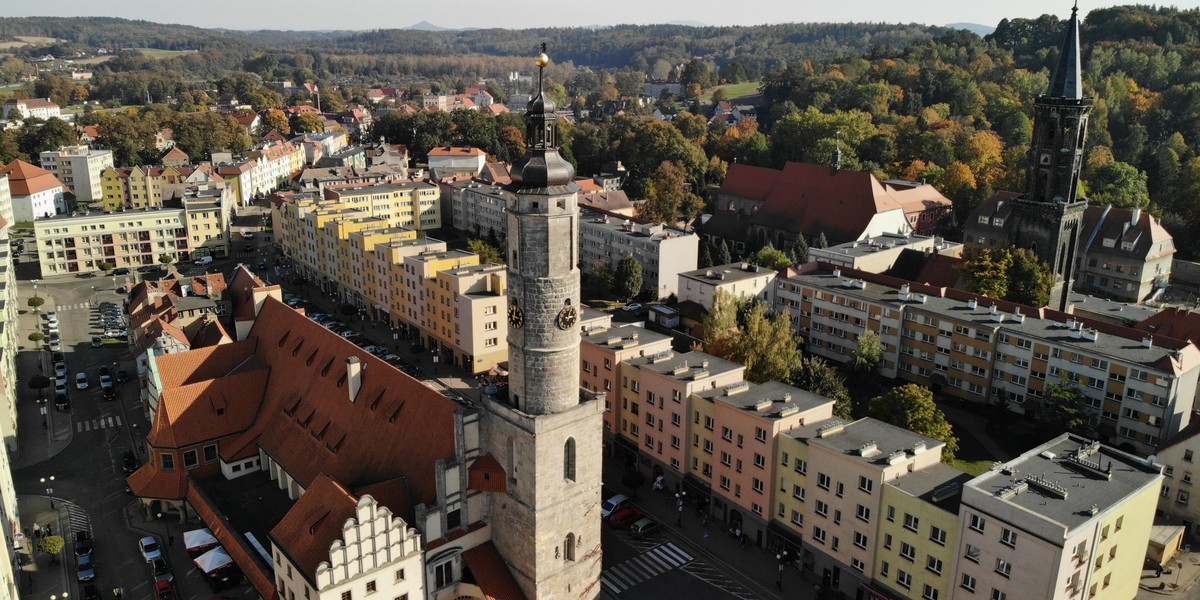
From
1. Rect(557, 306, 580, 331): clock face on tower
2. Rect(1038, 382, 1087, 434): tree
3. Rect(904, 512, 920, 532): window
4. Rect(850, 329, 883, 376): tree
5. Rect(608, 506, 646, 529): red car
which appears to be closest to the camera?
Rect(557, 306, 580, 331): clock face on tower

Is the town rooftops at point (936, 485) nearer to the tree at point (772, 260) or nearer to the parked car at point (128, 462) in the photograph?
the parked car at point (128, 462)

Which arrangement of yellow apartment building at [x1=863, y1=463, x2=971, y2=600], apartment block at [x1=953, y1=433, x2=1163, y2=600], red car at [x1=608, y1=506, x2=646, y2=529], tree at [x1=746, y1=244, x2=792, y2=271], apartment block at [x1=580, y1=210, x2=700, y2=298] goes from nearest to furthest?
apartment block at [x1=953, y1=433, x2=1163, y2=600]
yellow apartment building at [x1=863, y1=463, x2=971, y2=600]
red car at [x1=608, y1=506, x2=646, y2=529]
tree at [x1=746, y1=244, x2=792, y2=271]
apartment block at [x1=580, y1=210, x2=700, y2=298]

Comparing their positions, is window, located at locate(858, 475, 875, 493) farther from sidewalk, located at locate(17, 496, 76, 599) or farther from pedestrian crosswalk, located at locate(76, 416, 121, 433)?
pedestrian crosswalk, located at locate(76, 416, 121, 433)

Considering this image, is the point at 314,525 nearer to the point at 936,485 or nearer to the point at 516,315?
the point at 516,315

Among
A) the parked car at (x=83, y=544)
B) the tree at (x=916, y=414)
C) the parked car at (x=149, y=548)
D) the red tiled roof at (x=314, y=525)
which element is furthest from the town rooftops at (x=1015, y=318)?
the parked car at (x=83, y=544)

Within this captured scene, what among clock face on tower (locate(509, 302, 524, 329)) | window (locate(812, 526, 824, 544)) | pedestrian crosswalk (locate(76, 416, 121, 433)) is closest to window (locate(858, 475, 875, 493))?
window (locate(812, 526, 824, 544))

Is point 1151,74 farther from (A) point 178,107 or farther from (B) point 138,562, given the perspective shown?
(A) point 178,107
